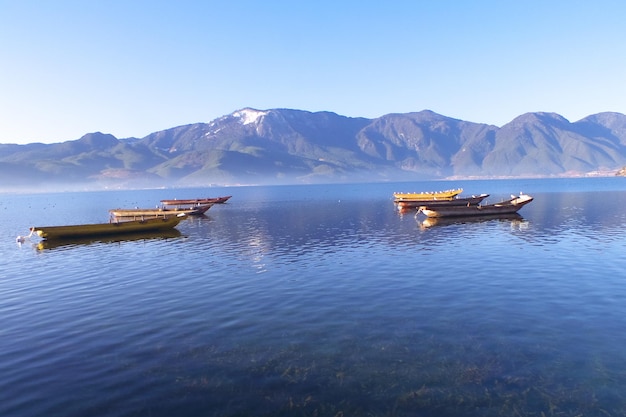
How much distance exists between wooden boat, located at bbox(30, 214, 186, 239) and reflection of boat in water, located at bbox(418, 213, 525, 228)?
45327mm

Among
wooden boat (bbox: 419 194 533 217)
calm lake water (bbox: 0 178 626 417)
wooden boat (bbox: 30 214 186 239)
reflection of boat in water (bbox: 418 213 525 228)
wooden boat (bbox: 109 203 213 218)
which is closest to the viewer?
calm lake water (bbox: 0 178 626 417)

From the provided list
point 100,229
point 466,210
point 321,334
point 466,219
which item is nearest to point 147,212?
point 100,229

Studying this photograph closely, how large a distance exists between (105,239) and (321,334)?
5070 centimetres

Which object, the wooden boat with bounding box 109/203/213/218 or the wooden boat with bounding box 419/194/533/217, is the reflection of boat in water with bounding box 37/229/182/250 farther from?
the wooden boat with bounding box 419/194/533/217

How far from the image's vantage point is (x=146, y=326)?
2277 centimetres

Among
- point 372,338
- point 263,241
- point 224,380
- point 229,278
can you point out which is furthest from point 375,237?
point 224,380

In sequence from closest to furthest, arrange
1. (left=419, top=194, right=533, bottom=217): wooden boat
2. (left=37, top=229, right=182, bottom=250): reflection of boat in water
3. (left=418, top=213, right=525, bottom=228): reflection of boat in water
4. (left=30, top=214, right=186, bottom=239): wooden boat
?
1. (left=37, top=229, right=182, bottom=250): reflection of boat in water
2. (left=30, top=214, right=186, bottom=239): wooden boat
3. (left=418, top=213, right=525, bottom=228): reflection of boat in water
4. (left=419, top=194, right=533, bottom=217): wooden boat

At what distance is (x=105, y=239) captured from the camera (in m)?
60.0

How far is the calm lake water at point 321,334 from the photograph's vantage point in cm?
1480

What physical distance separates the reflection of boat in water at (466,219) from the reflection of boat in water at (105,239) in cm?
4270

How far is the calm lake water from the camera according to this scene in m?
14.8

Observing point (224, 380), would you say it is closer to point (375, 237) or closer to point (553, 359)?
point (553, 359)

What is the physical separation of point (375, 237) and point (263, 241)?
15747mm

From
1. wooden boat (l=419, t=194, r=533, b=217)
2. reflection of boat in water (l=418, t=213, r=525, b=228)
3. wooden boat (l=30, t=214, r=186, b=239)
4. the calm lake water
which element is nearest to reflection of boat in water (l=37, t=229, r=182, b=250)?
wooden boat (l=30, t=214, r=186, b=239)
